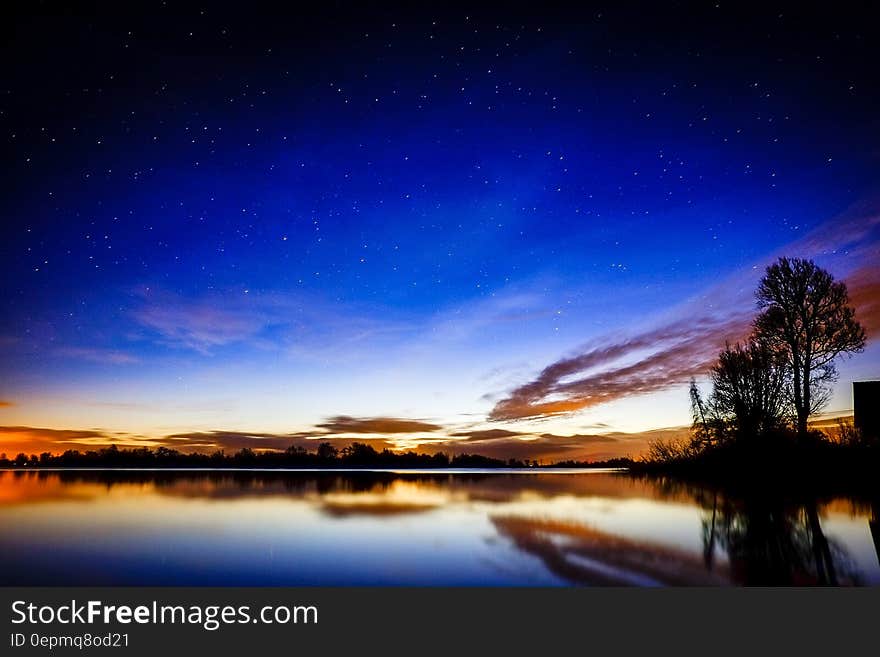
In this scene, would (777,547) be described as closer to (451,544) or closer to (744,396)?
(451,544)

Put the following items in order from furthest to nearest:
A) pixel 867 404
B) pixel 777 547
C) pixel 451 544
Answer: pixel 867 404, pixel 451 544, pixel 777 547

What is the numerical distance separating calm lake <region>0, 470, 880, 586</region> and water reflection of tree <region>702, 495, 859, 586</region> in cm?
2

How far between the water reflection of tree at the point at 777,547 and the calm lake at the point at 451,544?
0.06 feet

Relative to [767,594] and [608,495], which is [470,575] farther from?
[608,495]

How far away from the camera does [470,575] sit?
5594 millimetres

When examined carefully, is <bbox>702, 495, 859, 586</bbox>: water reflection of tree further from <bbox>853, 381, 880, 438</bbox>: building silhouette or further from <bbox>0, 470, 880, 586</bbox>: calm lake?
<bbox>853, 381, 880, 438</bbox>: building silhouette

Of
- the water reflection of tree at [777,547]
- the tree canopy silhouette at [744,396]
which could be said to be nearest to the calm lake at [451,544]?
the water reflection of tree at [777,547]

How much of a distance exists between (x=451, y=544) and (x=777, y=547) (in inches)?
160

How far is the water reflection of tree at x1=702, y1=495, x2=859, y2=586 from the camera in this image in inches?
204

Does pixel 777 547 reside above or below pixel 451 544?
above

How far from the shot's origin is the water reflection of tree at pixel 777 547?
5.17m

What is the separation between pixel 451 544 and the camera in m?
7.10

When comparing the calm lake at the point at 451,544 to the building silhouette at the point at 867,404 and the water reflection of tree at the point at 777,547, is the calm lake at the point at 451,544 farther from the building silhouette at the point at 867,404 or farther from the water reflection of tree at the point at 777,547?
the building silhouette at the point at 867,404

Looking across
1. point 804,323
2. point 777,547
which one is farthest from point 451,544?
point 804,323
